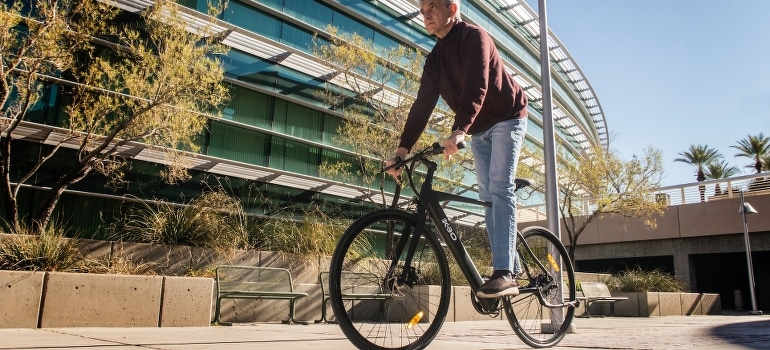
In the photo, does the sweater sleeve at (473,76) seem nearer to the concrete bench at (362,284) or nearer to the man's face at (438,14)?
the man's face at (438,14)

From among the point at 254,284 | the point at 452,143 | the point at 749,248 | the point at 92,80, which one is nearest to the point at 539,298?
the point at 452,143

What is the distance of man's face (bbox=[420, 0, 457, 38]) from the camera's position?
137 inches

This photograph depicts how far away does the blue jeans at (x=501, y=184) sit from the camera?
3314 millimetres

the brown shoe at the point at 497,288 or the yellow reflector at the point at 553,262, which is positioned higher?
the yellow reflector at the point at 553,262

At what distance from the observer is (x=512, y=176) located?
345 cm

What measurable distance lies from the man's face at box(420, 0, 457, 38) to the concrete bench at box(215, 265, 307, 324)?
5.15 meters

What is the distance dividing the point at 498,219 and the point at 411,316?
0.82 meters

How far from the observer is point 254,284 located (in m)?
7.82

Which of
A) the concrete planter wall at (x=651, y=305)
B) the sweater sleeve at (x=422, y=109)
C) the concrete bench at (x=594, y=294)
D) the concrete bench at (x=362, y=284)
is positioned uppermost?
the sweater sleeve at (x=422, y=109)

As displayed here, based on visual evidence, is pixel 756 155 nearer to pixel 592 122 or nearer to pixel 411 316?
pixel 592 122

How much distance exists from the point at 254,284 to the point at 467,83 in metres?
5.56

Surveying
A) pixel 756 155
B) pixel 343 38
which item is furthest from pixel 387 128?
pixel 756 155

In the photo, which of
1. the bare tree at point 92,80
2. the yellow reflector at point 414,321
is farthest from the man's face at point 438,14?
the bare tree at point 92,80

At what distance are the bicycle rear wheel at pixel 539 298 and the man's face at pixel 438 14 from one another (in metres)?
1.50
